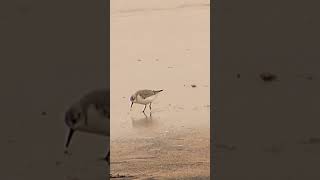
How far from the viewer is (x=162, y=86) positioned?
288cm

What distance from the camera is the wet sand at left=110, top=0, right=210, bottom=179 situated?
239 centimetres

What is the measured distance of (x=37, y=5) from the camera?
9.05 feet

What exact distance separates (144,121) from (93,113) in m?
0.42
